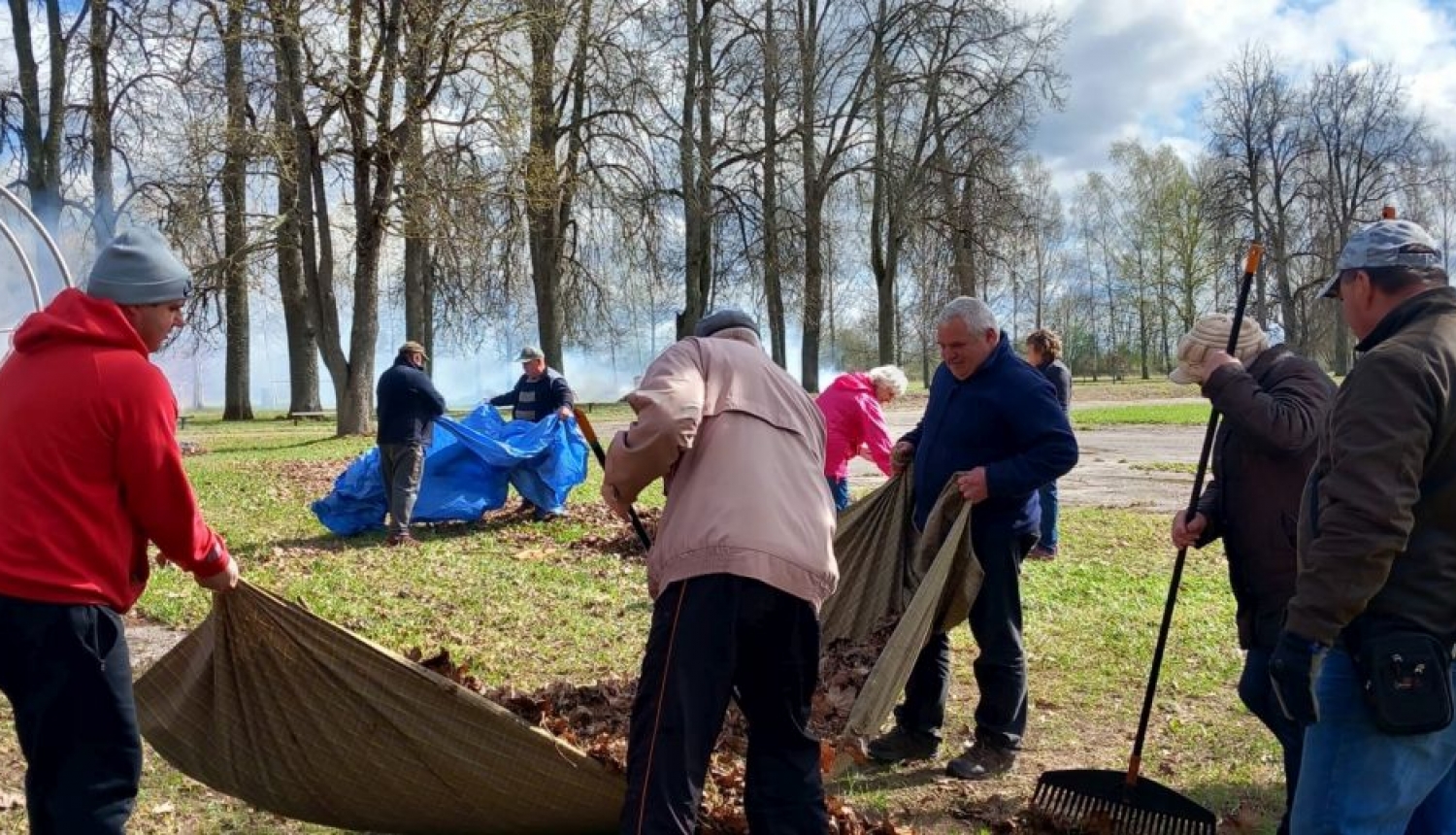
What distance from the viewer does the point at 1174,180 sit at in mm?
55094

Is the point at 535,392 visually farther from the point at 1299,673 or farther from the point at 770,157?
the point at 770,157

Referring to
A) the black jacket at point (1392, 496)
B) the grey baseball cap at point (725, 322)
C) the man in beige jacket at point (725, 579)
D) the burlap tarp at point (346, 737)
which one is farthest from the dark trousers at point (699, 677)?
the black jacket at point (1392, 496)

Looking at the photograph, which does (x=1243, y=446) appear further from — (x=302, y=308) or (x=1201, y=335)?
(x=302, y=308)

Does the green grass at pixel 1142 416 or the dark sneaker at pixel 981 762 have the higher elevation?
the green grass at pixel 1142 416

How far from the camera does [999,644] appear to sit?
465 centimetres

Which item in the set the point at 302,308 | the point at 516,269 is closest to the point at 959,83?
the point at 516,269

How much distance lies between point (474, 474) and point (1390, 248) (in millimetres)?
9405

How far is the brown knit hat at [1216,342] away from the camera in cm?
397

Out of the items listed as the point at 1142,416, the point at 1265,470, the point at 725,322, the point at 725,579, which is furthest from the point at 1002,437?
the point at 1142,416

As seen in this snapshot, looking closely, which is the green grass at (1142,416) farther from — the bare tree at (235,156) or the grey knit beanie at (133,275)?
the grey knit beanie at (133,275)

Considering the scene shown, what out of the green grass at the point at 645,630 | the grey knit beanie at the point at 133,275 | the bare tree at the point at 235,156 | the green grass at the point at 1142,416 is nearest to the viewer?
the grey knit beanie at the point at 133,275

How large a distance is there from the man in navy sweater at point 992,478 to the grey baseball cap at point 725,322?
49.9 inches

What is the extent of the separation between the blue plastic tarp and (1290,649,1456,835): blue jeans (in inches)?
357

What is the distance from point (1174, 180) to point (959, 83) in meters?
26.6
